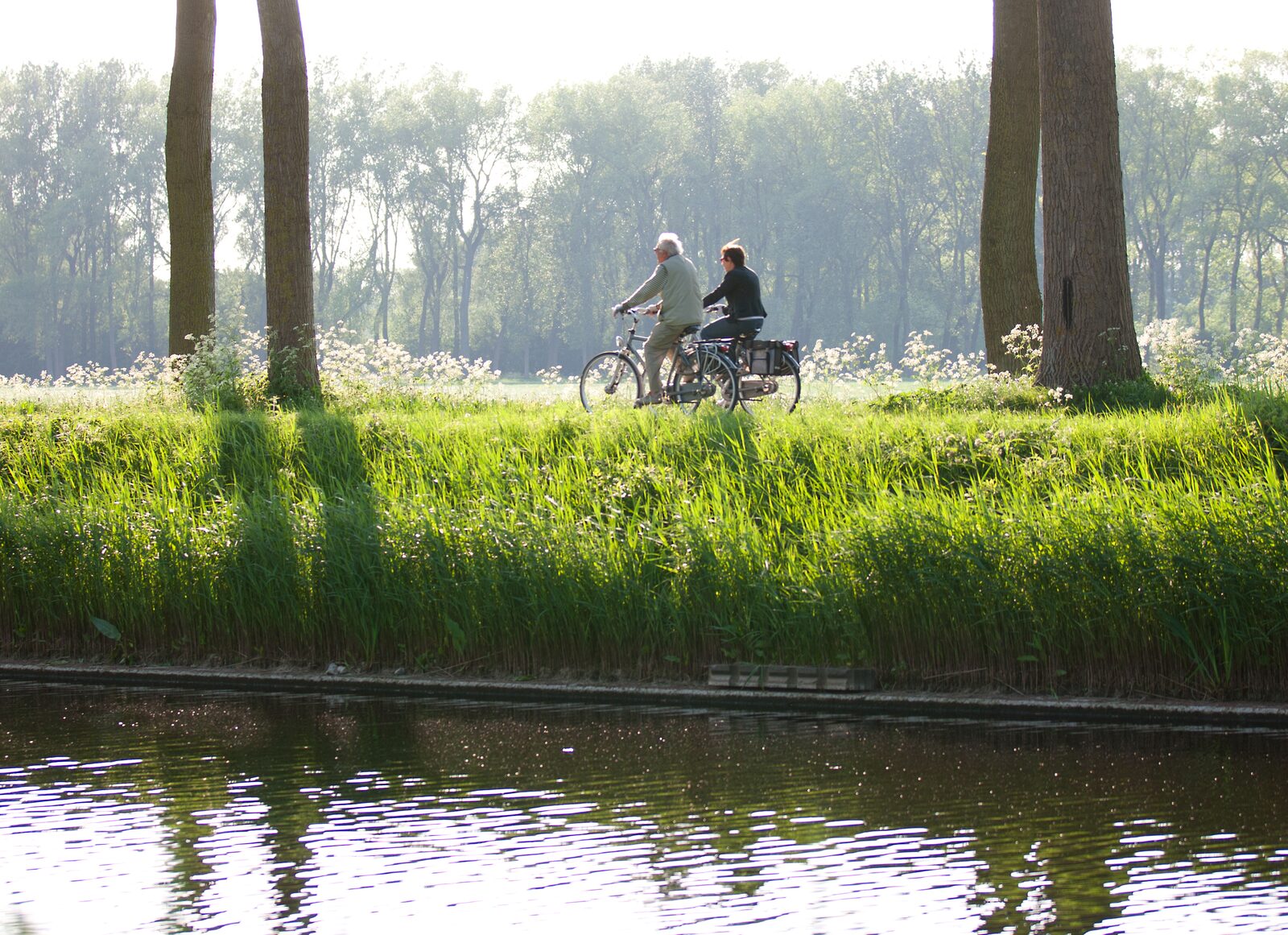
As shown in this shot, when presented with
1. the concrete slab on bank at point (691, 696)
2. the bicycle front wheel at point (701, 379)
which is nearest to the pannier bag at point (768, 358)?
the bicycle front wheel at point (701, 379)

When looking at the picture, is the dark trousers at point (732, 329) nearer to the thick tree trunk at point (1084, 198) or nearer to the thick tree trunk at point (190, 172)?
the thick tree trunk at point (1084, 198)

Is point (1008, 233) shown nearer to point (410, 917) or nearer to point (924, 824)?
point (924, 824)

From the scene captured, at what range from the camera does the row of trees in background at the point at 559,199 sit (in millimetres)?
79938

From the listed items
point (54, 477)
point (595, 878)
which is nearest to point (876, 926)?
point (595, 878)

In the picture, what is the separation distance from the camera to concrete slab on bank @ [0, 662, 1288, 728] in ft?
25.7

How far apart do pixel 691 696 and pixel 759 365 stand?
7.02m

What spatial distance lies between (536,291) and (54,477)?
7270cm

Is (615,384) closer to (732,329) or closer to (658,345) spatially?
(658,345)

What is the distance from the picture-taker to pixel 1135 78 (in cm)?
7419

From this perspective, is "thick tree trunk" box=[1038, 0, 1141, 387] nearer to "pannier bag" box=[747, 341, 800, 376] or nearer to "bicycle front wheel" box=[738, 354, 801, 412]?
"bicycle front wheel" box=[738, 354, 801, 412]

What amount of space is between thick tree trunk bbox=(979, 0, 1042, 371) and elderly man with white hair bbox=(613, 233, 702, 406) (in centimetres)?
424

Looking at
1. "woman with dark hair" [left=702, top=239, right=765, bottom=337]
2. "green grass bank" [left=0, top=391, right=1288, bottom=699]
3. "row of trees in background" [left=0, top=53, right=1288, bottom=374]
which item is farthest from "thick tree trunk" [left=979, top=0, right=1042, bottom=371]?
"row of trees in background" [left=0, top=53, right=1288, bottom=374]

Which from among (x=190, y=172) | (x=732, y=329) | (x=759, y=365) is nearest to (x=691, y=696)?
(x=759, y=365)

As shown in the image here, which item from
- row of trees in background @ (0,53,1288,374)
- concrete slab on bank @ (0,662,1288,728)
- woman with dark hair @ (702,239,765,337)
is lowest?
concrete slab on bank @ (0,662,1288,728)
